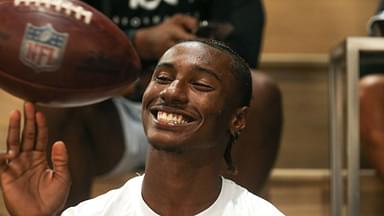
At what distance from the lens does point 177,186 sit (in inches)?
42.6

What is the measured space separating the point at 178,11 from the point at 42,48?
0.60 meters

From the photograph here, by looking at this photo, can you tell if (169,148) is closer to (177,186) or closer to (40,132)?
(177,186)

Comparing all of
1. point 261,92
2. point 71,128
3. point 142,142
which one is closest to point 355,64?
point 261,92

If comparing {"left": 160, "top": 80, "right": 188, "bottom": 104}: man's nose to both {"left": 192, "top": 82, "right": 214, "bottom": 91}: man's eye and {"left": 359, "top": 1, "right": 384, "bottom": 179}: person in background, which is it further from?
{"left": 359, "top": 1, "right": 384, "bottom": 179}: person in background

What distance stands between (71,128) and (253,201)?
19.9 inches

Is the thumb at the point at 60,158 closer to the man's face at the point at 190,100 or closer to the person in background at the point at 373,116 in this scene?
the man's face at the point at 190,100

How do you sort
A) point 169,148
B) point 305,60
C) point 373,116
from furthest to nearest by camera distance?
point 305,60
point 373,116
point 169,148

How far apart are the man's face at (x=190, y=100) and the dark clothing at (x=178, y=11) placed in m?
0.58

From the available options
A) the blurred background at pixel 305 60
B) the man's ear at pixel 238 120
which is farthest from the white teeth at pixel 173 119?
the blurred background at pixel 305 60

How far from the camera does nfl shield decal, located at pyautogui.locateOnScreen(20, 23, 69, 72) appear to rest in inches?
44.9

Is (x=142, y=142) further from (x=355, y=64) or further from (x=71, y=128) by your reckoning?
(x=355, y=64)

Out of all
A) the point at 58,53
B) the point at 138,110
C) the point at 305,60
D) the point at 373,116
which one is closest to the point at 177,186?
the point at 58,53

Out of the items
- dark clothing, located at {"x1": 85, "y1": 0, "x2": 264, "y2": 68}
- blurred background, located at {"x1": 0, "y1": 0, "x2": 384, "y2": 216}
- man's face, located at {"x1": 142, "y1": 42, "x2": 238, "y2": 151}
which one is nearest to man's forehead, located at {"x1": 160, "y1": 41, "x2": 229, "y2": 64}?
man's face, located at {"x1": 142, "y1": 42, "x2": 238, "y2": 151}

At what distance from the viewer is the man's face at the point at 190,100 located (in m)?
1.04
